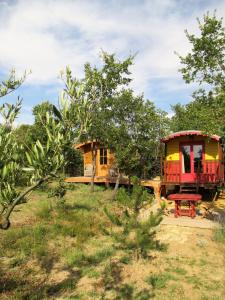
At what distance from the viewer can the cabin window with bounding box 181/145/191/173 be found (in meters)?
20.1

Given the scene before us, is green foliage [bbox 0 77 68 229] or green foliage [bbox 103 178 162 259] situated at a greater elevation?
green foliage [bbox 0 77 68 229]

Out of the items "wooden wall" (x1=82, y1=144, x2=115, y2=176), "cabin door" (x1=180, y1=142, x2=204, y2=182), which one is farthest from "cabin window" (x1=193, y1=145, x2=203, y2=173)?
"wooden wall" (x1=82, y1=144, x2=115, y2=176)

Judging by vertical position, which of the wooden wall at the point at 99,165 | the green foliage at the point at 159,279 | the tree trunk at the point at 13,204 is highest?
the wooden wall at the point at 99,165

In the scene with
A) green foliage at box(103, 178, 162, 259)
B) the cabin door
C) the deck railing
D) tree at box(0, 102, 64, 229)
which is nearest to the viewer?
tree at box(0, 102, 64, 229)

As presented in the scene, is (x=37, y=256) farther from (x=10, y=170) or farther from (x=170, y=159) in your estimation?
(x=170, y=159)

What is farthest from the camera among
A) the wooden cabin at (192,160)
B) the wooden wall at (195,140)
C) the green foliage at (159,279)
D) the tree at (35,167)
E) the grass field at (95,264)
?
the wooden wall at (195,140)

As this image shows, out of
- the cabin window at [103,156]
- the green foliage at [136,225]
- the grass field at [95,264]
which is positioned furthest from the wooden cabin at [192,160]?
the green foliage at [136,225]

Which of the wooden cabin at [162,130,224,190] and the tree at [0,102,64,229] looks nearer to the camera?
the tree at [0,102,64,229]

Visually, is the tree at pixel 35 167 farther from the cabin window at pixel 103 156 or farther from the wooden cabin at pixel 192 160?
the cabin window at pixel 103 156

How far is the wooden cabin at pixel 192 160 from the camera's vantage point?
1895 cm

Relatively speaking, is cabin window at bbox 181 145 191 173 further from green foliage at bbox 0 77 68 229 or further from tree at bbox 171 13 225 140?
green foliage at bbox 0 77 68 229

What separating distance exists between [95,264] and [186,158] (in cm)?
1226

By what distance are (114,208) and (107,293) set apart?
998cm

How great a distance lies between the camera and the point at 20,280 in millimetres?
8500
